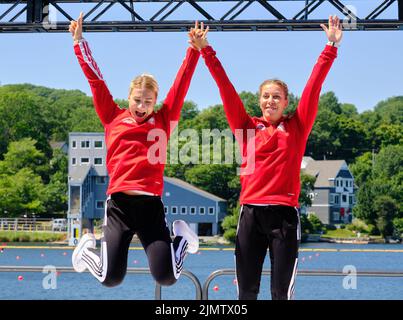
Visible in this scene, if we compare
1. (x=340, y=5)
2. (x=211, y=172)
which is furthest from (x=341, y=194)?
(x=340, y=5)

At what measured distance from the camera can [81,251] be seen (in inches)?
232

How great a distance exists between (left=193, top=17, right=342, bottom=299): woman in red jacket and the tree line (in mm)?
57699

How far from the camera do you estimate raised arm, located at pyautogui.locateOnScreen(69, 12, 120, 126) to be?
5.90 metres

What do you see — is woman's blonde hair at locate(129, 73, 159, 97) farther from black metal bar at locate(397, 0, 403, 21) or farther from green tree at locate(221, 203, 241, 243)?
green tree at locate(221, 203, 241, 243)

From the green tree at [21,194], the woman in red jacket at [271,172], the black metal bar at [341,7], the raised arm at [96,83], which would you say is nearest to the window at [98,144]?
the green tree at [21,194]

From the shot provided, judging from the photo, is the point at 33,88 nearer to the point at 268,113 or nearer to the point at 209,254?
the point at 209,254

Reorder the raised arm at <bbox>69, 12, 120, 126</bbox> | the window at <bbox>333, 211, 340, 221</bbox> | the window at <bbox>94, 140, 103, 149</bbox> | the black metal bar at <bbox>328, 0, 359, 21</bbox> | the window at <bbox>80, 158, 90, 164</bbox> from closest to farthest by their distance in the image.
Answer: the raised arm at <bbox>69, 12, 120, 126</bbox> < the black metal bar at <bbox>328, 0, 359, 21</bbox> < the window at <bbox>80, 158, 90, 164</bbox> < the window at <bbox>94, 140, 103, 149</bbox> < the window at <bbox>333, 211, 340, 221</bbox>

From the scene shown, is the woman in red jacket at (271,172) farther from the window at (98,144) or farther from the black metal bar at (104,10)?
the window at (98,144)

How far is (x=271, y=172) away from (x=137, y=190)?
30.3 inches

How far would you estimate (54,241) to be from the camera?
2699 inches

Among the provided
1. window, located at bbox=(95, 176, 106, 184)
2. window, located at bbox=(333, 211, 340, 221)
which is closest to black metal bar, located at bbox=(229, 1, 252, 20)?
window, located at bbox=(95, 176, 106, 184)

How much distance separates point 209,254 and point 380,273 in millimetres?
57518

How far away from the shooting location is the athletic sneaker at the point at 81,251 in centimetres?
579

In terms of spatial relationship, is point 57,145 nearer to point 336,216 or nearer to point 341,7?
point 336,216
